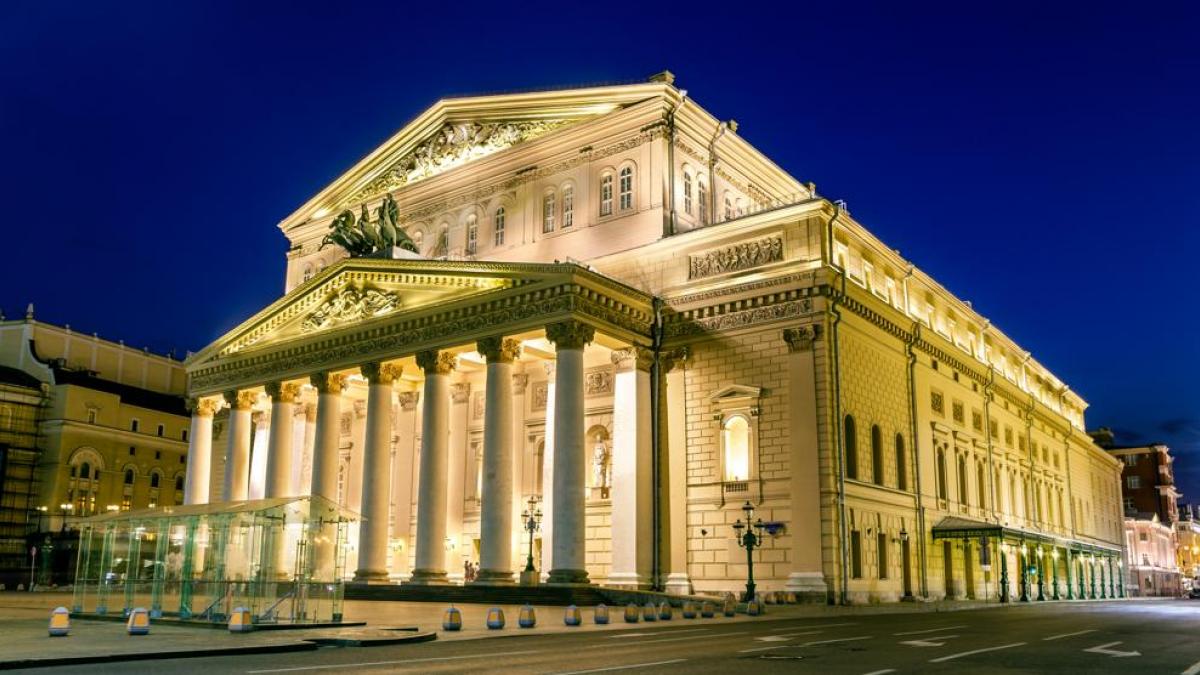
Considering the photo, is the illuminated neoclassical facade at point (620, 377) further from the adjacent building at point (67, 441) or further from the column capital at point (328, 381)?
the adjacent building at point (67, 441)

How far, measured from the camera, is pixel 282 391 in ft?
170

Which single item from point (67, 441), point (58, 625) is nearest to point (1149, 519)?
point (67, 441)

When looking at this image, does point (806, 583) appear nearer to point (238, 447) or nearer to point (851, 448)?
point (851, 448)

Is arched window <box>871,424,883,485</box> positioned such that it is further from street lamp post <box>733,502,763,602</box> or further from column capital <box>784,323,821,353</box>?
street lamp post <box>733,502,763,602</box>

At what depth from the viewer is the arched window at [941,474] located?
5131cm

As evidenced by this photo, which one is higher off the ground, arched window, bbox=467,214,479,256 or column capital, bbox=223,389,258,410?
arched window, bbox=467,214,479,256

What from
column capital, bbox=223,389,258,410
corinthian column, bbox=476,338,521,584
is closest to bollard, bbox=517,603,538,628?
corinthian column, bbox=476,338,521,584

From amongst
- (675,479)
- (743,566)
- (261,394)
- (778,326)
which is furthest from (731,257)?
(261,394)

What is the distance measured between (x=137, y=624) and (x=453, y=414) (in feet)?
97.6

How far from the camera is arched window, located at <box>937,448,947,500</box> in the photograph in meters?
51.3

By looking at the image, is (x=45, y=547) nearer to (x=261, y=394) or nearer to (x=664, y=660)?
(x=261, y=394)

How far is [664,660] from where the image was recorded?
16.7 meters

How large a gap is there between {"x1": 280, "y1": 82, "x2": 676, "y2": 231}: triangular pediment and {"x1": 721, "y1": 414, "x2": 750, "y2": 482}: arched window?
1546 centimetres

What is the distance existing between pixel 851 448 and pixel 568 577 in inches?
510
